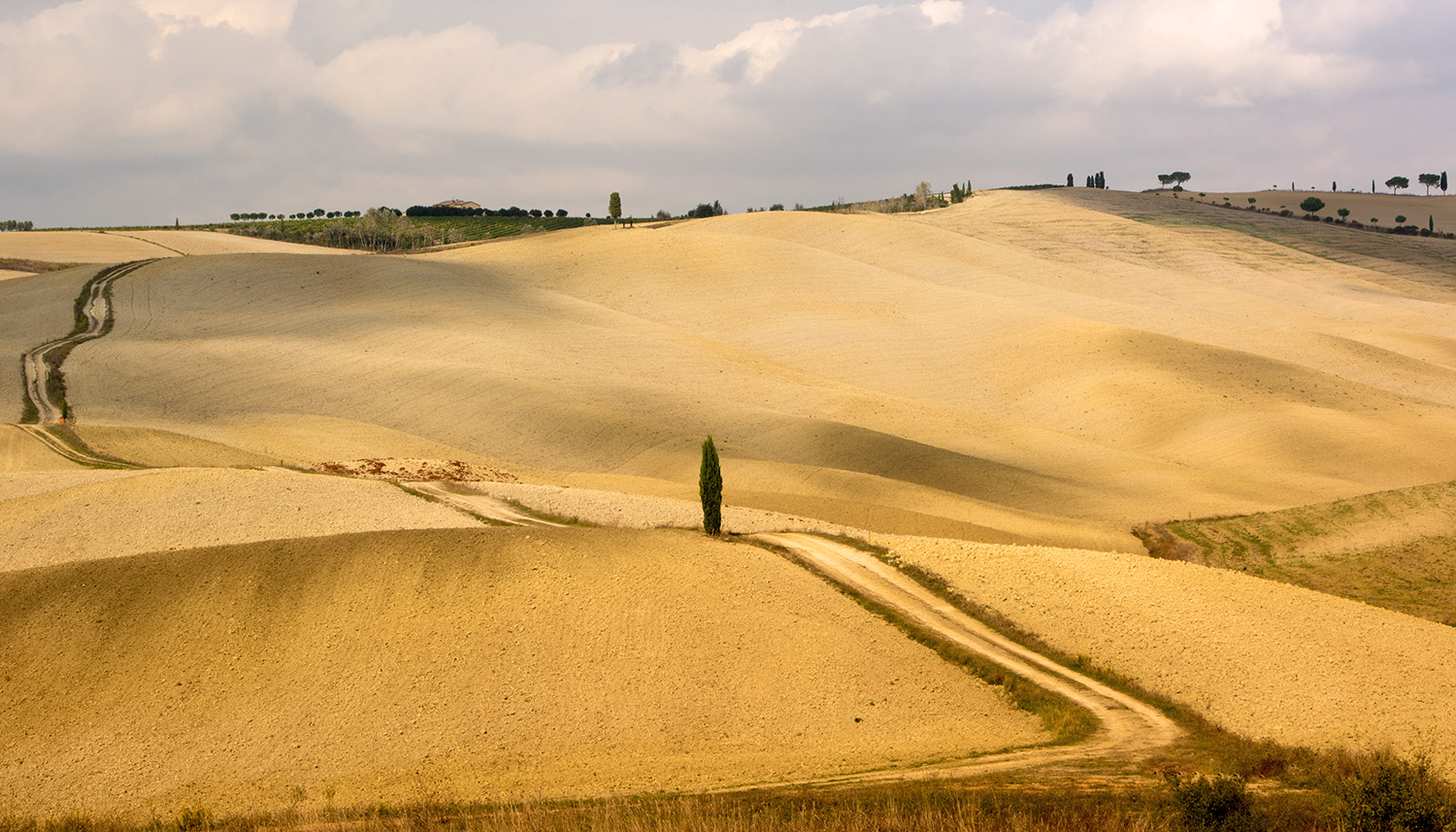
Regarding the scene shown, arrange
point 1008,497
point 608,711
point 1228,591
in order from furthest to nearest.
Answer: point 1008,497 → point 1228,591 → point 608,711

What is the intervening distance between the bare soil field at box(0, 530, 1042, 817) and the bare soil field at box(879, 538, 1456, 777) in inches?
125

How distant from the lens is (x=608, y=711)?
55.6ft

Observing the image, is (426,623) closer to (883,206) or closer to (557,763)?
(557,763)

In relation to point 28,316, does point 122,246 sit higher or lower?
higher

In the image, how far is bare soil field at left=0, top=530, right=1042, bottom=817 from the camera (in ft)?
50.6

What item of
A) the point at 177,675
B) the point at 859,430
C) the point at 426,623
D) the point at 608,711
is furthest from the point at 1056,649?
the point at 859,430

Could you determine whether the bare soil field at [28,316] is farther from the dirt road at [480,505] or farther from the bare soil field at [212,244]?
the bare soil field at [212,244]

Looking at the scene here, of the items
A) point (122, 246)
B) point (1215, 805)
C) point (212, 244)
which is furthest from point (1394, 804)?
point (212, 244)

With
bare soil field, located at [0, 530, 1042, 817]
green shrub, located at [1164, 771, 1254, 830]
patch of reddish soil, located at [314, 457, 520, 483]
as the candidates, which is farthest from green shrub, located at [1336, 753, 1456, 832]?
patch of reddish soil, located at [314, 457, 520, 483]

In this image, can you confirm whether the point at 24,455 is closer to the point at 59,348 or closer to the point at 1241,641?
the point at 59,348

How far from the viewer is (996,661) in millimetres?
18906

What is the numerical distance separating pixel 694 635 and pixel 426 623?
15.7ft

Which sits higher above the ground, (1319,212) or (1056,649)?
(1319,212)

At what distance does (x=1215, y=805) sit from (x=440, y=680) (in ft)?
38.4
